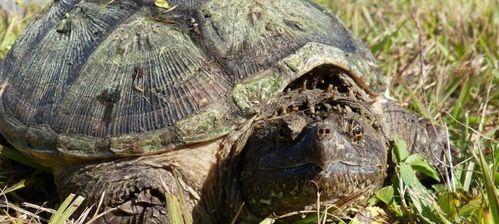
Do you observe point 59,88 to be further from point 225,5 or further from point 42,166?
point 225,5

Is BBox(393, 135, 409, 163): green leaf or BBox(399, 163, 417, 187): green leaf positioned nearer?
BBox(399, 163, 417, 187): green leaf

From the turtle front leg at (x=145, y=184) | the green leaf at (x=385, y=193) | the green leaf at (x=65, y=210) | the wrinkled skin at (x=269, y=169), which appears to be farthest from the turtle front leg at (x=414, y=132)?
the green leaf at (x=65, y=210)

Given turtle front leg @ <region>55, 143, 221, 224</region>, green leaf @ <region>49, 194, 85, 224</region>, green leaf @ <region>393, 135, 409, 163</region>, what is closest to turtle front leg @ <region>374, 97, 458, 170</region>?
green leaf @ <region>393, 135, 409, 163</region>

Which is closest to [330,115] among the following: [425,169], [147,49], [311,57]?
[311,57]

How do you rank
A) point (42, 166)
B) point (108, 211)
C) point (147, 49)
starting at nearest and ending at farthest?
point (108, 211) → point (147, 49) → point (42, 166)

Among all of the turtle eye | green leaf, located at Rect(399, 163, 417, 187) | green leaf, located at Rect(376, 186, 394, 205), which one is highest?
the turtle eye

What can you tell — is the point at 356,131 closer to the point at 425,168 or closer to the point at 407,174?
the point at 407,174

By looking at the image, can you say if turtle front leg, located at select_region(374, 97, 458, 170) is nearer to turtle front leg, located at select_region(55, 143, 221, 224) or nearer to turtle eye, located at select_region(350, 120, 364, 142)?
turtle eye, located at select_region(350, 120, 364, 142)
